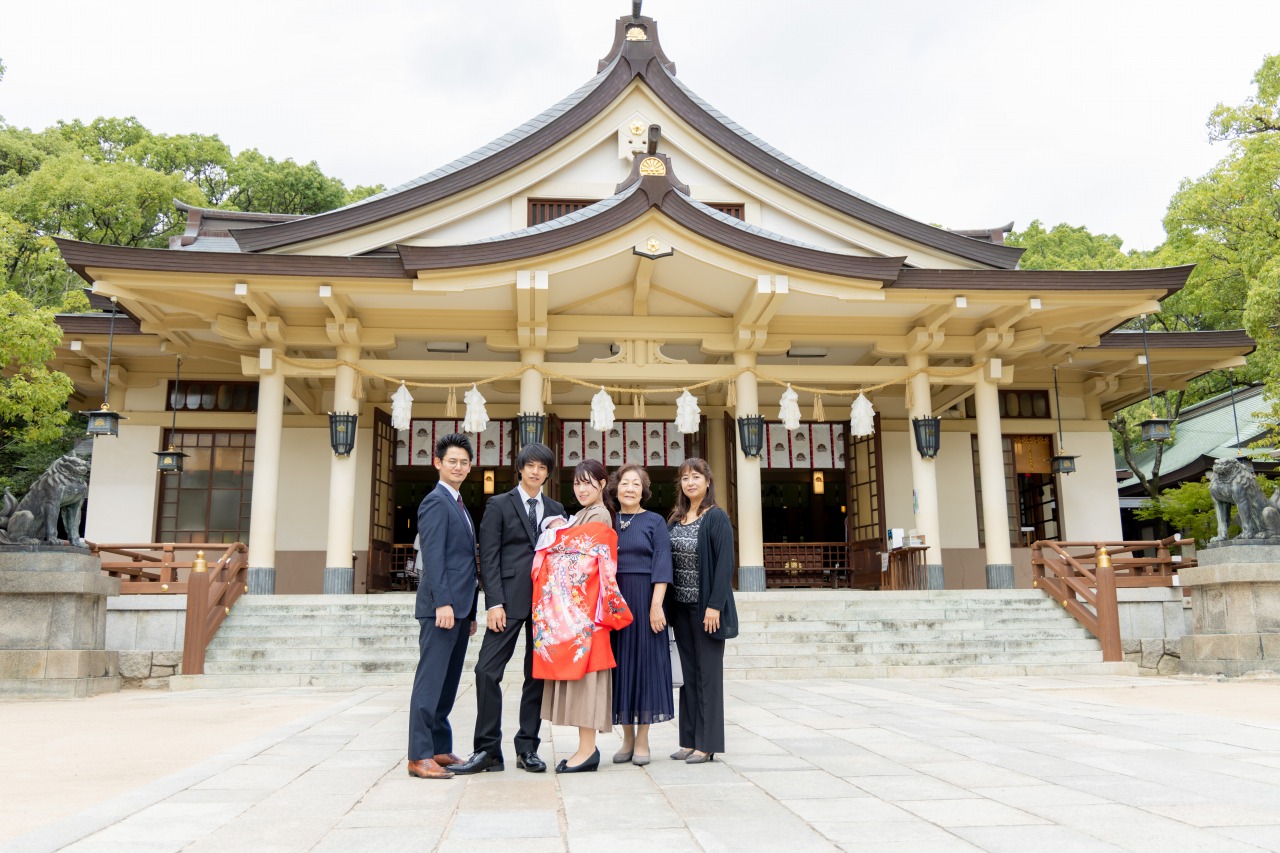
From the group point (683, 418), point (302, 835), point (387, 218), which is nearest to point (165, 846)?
point (302, 835)

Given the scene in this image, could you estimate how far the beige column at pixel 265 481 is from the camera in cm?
1194

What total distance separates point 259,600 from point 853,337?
29.1ft

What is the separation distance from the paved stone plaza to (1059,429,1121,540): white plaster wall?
30.5 feet

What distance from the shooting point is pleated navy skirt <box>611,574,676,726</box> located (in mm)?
4539

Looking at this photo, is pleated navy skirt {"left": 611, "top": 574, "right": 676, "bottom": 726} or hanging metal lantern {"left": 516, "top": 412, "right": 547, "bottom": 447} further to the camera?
hanging metal lantern {"left": 516, "top": 412, "right": 547, "bottom": 447}

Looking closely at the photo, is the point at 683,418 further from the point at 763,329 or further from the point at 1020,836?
the point at 1020,836

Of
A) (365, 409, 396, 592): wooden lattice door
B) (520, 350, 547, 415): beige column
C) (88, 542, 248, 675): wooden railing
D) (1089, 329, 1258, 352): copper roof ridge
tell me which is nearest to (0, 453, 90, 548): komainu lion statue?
(88, 542, 248, 675): wooden railing

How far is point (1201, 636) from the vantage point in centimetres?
1022

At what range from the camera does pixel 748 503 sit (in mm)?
12859

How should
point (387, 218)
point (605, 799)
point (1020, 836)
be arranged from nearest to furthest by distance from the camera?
point (1020, 836)
point (605, 799)
point (387, 218)

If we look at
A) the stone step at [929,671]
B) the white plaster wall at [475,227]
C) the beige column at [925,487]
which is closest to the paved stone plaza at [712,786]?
the stone step at [929,671]

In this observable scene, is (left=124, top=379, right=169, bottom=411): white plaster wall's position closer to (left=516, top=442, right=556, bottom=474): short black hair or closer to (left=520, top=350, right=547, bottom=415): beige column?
(left=520, top=350, right=547, bottom=415): beige column

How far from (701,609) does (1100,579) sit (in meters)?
7.75

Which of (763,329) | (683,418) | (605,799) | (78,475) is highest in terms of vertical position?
(763,329)
